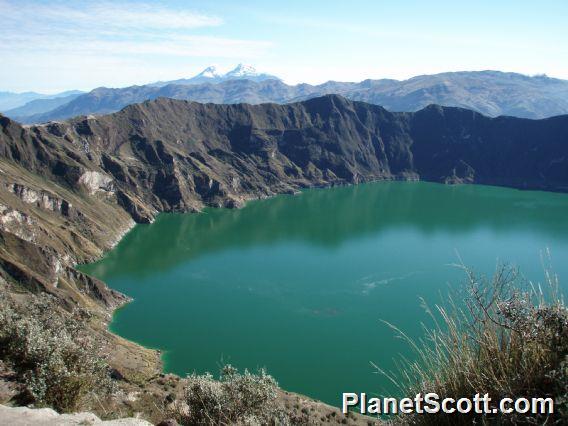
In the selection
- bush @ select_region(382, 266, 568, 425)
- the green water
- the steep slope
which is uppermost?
bush @ select_region(382, 266, 568, 425)

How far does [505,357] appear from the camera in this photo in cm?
780

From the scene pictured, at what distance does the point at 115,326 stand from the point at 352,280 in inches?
1705

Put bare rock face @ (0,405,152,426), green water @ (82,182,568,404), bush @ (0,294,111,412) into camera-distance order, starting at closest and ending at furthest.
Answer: bare rock face @ (0,405,152,426), bush @ (0,294,111,412), green water @ (82,182,568,404)

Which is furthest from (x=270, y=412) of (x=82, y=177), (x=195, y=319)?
(x=82, y=177)

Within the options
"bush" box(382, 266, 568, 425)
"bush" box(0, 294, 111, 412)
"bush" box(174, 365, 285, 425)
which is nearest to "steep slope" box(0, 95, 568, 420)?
"bush" box(0, 294, 111, 412)

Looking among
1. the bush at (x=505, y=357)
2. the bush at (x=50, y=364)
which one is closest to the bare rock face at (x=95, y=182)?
the bush at (x=50, y=364)

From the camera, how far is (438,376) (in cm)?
873

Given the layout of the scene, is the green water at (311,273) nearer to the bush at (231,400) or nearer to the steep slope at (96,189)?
the steep slope at (96,189)

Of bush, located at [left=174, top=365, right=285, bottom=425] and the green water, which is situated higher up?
bush, located at [left=174, top=365, right=285, bottom=425]

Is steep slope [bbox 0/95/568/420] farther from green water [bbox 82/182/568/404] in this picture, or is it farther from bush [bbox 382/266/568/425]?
bush [bbox 382/266/568/425]

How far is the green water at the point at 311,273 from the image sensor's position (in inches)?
2359

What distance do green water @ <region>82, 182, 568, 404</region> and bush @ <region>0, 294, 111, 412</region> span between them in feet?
58.6

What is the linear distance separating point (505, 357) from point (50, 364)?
54.0 ft

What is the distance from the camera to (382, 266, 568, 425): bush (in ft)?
23.9
